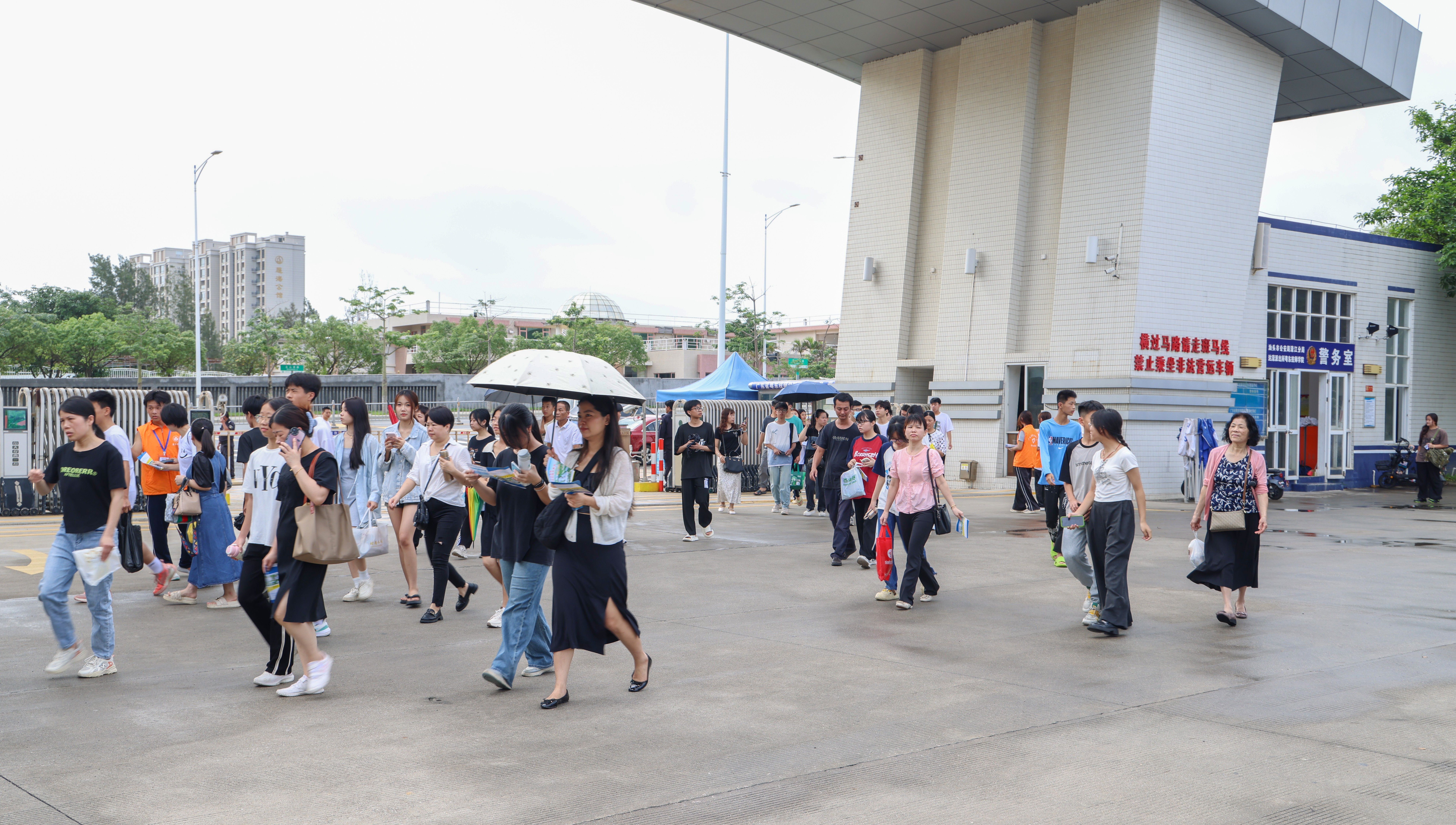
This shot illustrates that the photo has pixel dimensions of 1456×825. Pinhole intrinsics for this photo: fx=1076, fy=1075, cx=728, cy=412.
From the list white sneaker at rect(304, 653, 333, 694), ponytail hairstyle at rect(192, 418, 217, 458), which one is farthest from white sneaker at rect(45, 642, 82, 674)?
ponytail hairstyle at rect(192, 418, 217, 458)

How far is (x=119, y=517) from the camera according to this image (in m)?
6.93

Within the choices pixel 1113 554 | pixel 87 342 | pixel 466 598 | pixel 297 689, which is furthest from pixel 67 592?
pixel 87 342

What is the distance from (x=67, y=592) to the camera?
6723 millimetres

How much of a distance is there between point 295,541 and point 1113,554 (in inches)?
233

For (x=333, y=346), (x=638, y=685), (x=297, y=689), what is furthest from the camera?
(x=333, y=346)

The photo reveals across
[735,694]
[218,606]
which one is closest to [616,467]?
[735,694]

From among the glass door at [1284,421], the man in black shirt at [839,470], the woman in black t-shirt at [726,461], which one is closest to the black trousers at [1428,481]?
the glass door at [1284,421]

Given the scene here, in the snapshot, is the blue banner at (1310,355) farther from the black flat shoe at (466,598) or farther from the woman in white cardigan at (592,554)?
the woman in white cardigan at (592,554)

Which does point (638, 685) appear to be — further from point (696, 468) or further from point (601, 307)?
point (601, 307)

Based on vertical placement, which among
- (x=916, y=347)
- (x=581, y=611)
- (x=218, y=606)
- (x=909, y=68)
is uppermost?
(x=909, y=68)

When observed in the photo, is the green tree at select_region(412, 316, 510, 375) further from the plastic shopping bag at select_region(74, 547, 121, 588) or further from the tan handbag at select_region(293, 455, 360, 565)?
the tan handbag at select_region(293, 455, 360, 565)

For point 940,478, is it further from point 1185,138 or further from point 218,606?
point 1185,138

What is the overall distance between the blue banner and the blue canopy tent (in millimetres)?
11239

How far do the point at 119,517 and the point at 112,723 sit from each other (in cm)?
178
